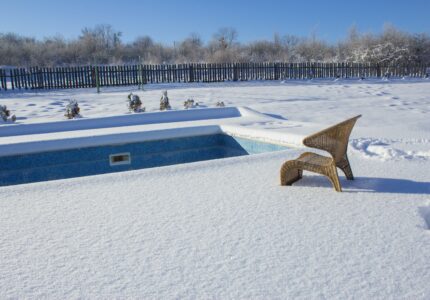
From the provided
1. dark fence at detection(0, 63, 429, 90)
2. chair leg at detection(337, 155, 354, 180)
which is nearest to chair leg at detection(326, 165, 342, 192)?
chair leg at detection(337, 155, 354, 180)

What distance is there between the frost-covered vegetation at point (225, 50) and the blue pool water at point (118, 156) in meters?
20.1

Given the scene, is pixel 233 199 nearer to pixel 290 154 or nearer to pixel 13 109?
pixel 290 154

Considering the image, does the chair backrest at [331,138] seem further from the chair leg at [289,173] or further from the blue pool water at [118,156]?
the blue pool water at [118,156]

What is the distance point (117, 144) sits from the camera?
6.11 metres

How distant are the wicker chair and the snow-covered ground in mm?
142

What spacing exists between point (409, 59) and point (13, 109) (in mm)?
25534

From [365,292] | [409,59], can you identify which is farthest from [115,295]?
[409,59]

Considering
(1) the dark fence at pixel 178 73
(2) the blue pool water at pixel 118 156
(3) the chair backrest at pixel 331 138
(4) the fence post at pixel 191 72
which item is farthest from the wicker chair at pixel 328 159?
(4) the fence post at pixel 191 72

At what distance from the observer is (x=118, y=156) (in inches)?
243

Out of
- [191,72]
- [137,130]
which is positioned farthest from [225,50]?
[137,130]

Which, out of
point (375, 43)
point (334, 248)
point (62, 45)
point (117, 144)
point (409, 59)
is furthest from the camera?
point (62, 45)

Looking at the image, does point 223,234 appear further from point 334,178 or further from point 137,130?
point 137,130

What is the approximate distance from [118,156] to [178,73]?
46.0ft

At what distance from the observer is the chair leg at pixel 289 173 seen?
11.5 feet
